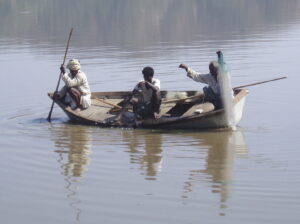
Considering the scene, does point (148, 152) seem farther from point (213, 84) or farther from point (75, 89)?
point (75, 89)

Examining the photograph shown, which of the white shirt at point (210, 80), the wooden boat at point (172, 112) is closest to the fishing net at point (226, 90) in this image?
the wooden boat at point (172, 112)

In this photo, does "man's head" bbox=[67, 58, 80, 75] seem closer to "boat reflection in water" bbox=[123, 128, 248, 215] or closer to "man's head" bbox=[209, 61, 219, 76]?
"boat reflection in water" bbox=[123, 128, 248, 215]

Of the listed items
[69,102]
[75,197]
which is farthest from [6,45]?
[75,197]

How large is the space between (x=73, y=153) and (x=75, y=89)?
2.04 meters

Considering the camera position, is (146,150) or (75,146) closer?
(146,150)

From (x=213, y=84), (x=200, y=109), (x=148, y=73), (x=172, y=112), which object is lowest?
(x=172, y=112)

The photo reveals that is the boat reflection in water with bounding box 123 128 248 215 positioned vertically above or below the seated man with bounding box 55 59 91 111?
below

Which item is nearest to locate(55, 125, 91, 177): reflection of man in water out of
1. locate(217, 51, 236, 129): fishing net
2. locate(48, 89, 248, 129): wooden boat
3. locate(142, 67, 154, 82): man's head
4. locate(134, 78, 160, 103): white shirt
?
locate(48, 89, 248, 129): wooden boat

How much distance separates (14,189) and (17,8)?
32.0 meters

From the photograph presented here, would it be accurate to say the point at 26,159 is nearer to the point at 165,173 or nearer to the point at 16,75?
the point at 165,173

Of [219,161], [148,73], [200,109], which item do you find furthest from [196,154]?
[148,73]

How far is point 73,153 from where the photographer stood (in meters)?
10.5

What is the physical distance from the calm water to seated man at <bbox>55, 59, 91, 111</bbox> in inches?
14.4

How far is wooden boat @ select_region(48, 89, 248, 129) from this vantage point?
11189 mm
